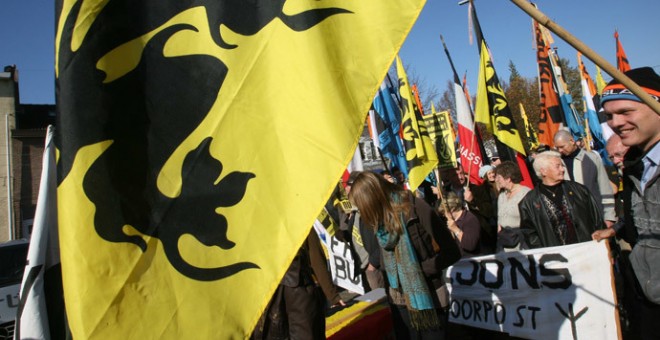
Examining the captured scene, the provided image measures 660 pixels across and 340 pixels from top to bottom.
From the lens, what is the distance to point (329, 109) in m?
1.63

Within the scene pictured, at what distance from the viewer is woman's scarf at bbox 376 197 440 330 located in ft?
10.9

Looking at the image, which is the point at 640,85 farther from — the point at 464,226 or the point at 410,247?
the point at 464,226

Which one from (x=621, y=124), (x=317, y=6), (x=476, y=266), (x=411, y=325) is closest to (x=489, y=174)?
(x=476, y=266)

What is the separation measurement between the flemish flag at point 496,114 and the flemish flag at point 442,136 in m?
2.97

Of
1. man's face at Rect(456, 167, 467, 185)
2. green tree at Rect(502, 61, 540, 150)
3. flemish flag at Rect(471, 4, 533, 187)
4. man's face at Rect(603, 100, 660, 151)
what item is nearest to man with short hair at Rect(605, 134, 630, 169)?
flemish flag at Rect(471, 4, 533, 187)

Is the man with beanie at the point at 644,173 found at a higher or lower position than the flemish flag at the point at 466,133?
lower

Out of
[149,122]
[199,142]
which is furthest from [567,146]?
[149,122]

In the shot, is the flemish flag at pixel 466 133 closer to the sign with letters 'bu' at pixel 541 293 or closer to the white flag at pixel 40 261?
the sign with letters 'bu' at pixel 541 293

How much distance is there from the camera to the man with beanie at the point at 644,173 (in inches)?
86.6

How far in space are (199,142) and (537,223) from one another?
358 cm

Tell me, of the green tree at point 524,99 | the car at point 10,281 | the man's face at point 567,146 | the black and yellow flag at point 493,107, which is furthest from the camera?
the green tree at point 524,99

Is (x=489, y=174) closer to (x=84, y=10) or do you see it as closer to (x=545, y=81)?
(x=545, y=81)

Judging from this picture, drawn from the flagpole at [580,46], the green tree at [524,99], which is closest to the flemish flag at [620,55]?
the flagpole at [580,46]

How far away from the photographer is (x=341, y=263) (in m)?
7.34
